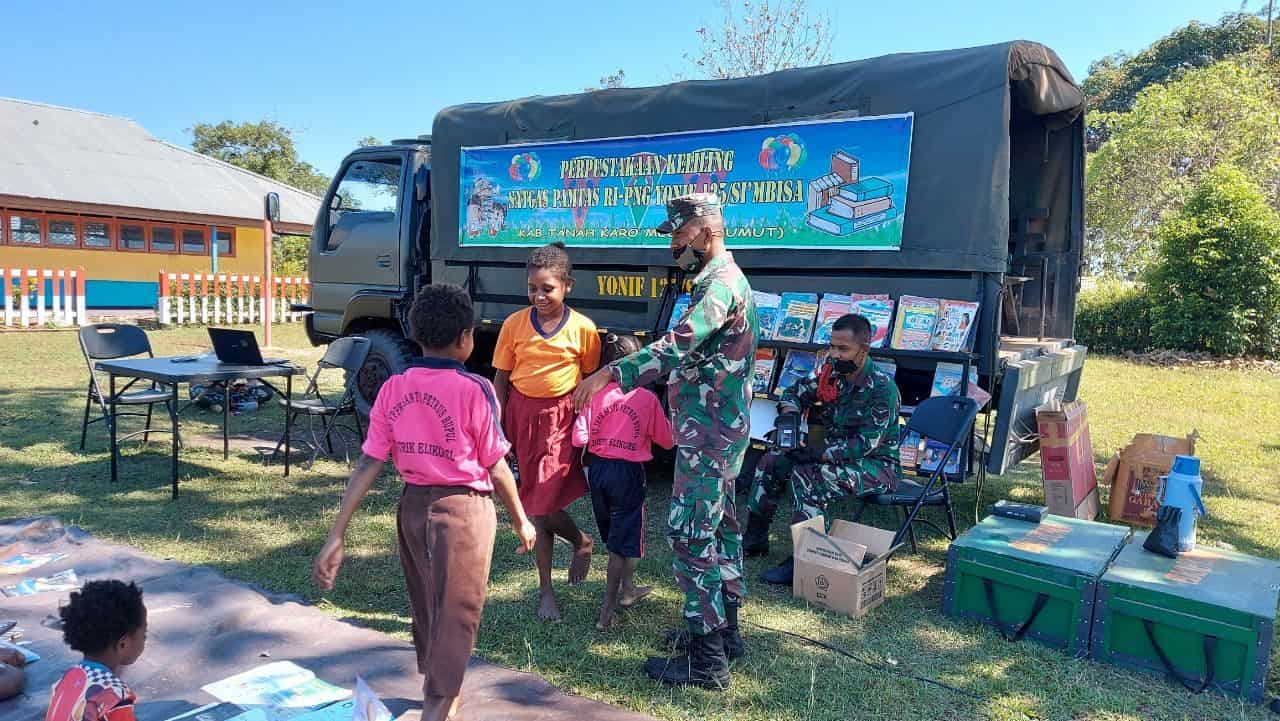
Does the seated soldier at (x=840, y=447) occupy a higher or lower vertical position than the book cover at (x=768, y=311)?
lower

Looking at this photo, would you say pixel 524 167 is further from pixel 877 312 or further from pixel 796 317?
pixel 877 312

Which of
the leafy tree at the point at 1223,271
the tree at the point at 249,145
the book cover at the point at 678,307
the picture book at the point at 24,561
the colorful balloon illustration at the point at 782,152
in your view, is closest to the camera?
the picture book at the point at 24,561

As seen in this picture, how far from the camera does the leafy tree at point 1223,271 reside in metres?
13.4

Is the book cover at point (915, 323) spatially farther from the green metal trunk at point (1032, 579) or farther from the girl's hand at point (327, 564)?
the girl's hand at point (327, 564)

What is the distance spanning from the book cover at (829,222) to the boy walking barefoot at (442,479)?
3.08 m

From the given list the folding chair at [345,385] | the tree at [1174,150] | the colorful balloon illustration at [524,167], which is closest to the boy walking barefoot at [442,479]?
the folding chair at [345,385]

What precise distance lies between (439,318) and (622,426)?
4.06 ft

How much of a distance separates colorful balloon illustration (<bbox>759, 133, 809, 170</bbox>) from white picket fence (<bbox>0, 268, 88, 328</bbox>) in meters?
15.8

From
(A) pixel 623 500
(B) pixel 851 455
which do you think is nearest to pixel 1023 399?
(B) pixel 851 455

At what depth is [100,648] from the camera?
2271 mm

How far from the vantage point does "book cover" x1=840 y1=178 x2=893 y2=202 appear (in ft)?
16.1

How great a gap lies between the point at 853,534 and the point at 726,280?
1.86 metres

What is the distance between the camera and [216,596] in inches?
149

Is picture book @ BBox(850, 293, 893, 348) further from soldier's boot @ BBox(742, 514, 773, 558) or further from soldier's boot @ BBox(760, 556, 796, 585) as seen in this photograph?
soldier's boot @ BBox(760, 556, 796, 585)
